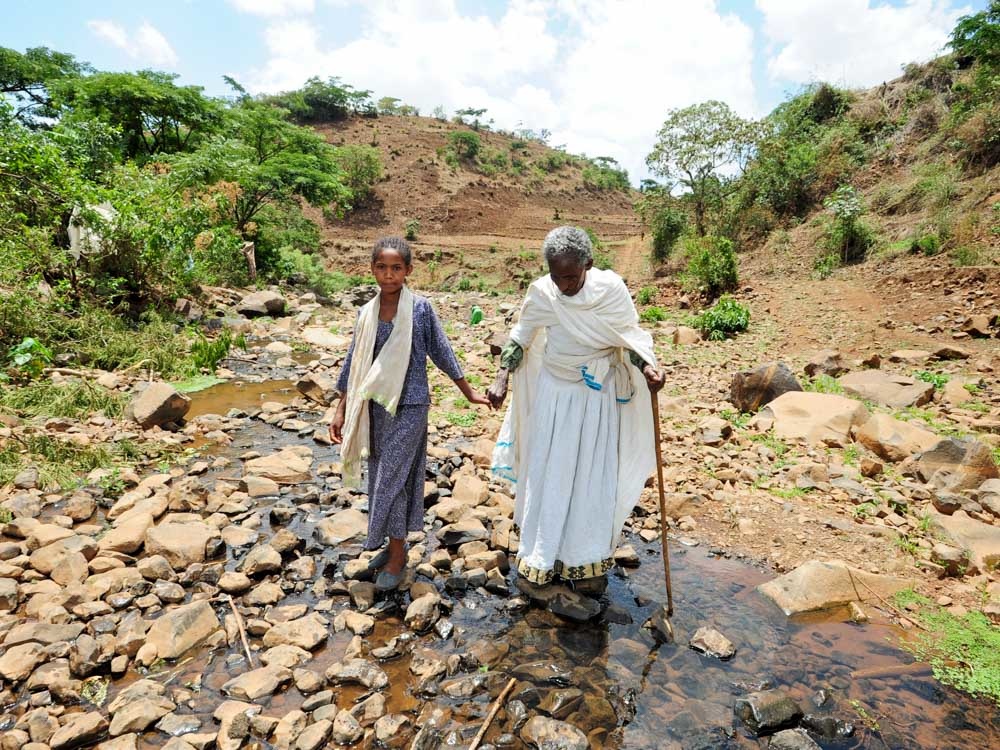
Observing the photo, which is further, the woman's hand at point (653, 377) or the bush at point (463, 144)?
the bush at point (463, 144)

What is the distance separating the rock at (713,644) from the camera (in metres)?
2.78

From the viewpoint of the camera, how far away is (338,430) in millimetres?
3242

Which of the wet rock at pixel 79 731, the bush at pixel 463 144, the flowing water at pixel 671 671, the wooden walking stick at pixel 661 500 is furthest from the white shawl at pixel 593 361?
the bush at pixel 463 144

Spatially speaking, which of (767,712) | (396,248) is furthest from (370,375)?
(767,712)

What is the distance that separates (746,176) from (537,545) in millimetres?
17163

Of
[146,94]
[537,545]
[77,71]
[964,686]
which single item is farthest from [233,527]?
[77,71]

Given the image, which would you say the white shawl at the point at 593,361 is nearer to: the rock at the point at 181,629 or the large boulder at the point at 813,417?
the rock at the point at 181,629

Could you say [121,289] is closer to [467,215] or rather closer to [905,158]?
[905,158]

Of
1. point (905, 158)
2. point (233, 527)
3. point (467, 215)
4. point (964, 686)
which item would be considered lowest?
point (964, 686)

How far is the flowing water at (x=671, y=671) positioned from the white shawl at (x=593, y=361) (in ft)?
1.83

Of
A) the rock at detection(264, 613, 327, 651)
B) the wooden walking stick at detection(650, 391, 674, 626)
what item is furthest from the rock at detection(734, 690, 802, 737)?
the rock at detection(264, 613, 327, 651)

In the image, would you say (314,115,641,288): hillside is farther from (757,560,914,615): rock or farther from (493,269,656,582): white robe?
(757,560,914,615): rock

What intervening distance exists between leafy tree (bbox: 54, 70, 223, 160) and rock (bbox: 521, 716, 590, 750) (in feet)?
58.5

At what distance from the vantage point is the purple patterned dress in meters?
3.03
